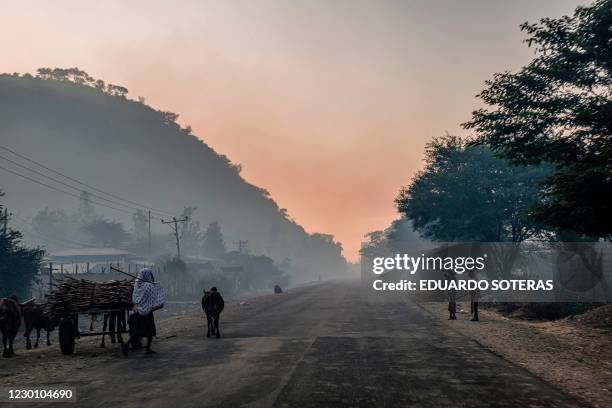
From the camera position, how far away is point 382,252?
542 feet

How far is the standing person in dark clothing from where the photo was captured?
494 inches

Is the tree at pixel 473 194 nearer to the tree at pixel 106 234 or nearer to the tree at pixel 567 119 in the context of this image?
the tree at pixel 567 119

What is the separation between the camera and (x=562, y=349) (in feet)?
43.0

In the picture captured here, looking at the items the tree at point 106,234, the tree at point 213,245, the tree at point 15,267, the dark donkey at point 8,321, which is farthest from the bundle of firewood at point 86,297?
the tree at point 213,245

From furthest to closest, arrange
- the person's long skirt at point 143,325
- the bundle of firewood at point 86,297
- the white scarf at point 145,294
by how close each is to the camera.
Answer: the bundle of firewood at point 86,297
the person's long skirt at point 143,325
the white scarf at point 145,294

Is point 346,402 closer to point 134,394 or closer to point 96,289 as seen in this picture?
point 134,394

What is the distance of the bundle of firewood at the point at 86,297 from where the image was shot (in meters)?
13.2

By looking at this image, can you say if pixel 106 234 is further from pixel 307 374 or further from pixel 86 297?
pixel 307 374

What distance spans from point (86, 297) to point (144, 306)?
2.05 m

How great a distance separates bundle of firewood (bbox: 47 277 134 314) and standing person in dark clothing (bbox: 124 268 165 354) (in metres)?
1.00

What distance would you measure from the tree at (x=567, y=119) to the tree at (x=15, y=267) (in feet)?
85.1

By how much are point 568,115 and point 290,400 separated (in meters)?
16.2

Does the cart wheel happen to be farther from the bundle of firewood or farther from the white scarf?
the white scarf

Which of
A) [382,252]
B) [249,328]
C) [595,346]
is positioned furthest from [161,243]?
[595,346]
